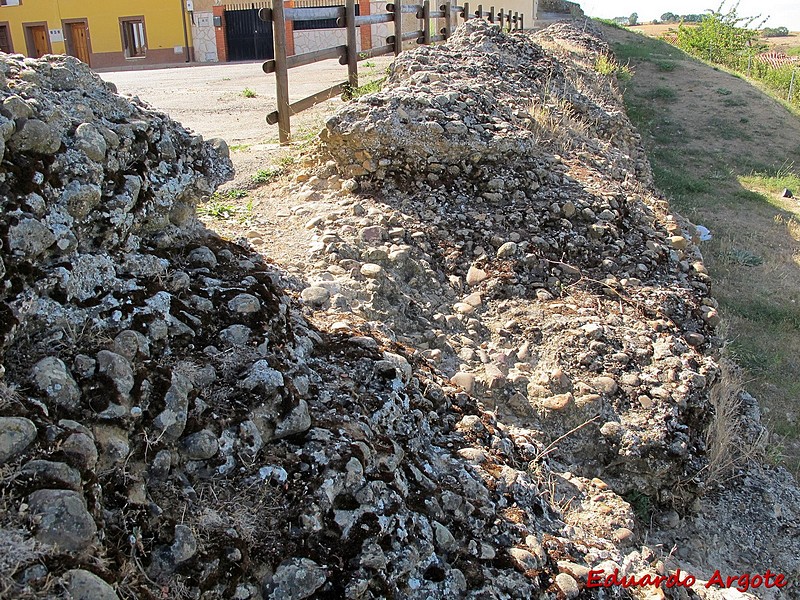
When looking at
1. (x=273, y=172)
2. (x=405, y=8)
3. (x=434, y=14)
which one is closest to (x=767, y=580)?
(x=273, y=172)

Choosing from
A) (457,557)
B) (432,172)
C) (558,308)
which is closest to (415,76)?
(432,172)

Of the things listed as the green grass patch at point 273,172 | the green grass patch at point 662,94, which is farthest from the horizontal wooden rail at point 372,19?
the green grass patch at point 662,94

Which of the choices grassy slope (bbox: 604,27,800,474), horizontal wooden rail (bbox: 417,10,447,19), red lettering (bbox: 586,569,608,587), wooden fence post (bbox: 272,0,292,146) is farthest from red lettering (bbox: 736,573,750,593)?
horizontal wooden rail (bbox: 417,10,447,19)

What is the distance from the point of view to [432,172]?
4.77 meters

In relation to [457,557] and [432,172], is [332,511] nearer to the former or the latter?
[457,557]

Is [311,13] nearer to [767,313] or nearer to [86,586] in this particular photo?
[767,313]

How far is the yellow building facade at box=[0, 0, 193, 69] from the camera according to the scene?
88.4 feet

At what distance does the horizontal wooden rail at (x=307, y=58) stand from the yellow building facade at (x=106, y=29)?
22168 mm

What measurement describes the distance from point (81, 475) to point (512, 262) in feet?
10.4

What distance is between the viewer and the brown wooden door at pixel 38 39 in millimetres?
28453

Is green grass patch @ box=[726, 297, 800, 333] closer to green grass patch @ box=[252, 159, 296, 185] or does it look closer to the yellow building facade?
green grass patch @ box=[252, 159, 296, 185]

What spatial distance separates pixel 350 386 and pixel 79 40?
105 feet

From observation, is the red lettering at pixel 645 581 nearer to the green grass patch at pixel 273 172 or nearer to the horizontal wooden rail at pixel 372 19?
the green grass patch at pixel 273 172

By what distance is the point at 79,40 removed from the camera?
2845 centimetres
